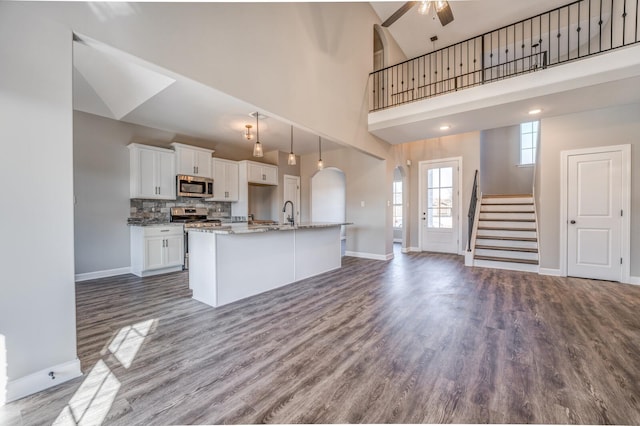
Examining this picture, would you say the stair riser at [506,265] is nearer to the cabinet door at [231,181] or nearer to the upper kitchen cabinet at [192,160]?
the cabinet door at [231,181]

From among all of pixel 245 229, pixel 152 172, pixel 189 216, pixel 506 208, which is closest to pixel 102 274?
pixel 189 216

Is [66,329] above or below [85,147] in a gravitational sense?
below

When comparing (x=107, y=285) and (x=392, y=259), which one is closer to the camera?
(x=107, y=285)

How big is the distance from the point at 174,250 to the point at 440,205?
6.33 metres

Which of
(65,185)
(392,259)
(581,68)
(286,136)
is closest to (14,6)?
(65,185)

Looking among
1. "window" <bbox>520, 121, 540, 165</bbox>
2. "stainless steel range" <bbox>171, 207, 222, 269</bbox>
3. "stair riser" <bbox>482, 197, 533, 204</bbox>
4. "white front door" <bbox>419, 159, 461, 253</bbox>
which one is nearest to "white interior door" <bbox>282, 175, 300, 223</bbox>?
"stainless steel range" <bbox>171, 207, 222, 269</bbox>

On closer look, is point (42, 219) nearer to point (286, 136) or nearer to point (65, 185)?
point (65, 185)

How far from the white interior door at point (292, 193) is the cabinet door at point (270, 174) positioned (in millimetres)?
298

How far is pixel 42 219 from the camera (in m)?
1.69

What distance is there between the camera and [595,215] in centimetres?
423

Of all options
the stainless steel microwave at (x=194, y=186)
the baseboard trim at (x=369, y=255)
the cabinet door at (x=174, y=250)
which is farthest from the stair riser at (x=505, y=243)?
the cabinet door at (x=174, y=250)

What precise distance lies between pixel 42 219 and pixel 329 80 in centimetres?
399

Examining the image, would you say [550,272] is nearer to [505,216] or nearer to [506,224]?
[506,224]

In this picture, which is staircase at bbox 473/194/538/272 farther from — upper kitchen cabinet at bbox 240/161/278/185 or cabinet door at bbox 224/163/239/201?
cabinet door at bbox 224/163/239/201
